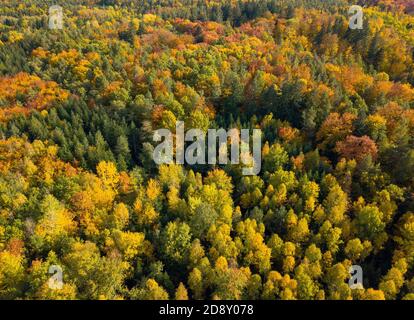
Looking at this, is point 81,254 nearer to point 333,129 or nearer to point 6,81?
point 333,129

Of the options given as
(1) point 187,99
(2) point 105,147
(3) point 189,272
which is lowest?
(3) point 189,272

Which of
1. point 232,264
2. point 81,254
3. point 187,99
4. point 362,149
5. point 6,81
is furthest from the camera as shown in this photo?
point 6,81

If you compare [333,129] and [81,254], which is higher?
[333,129]

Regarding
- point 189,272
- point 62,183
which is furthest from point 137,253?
point 62,183

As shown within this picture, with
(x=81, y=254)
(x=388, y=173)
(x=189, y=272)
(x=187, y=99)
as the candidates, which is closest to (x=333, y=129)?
(x=388, y=173)
